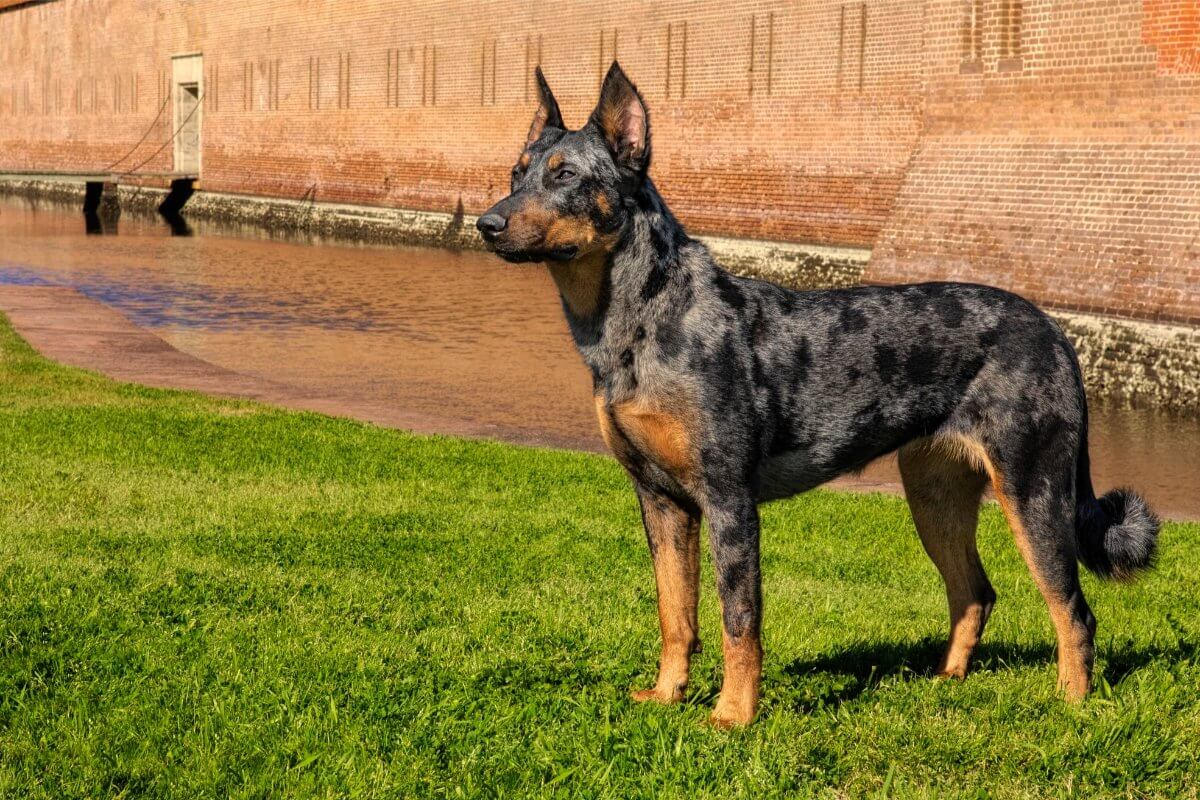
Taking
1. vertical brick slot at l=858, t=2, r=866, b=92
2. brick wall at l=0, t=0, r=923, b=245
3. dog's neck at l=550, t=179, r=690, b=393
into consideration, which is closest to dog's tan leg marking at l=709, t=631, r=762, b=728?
dog's neck at l=550, t=179, r=690, b=393

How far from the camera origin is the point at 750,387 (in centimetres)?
396

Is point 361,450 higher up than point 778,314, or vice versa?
point 778,314

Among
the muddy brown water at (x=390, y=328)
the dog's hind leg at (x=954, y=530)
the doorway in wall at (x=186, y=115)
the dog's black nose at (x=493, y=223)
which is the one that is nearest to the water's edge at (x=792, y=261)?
the muddy brown water at (x=390, y=328)

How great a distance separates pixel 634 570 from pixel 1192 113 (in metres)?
10.8

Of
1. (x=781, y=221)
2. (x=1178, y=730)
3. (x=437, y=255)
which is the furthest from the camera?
(x=437, y=255)

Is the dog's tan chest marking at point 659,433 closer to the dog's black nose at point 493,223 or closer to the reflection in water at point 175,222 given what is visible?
the dog's black nose at point 493,223

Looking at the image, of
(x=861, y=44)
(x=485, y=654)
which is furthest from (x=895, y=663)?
(x=861, y=44)

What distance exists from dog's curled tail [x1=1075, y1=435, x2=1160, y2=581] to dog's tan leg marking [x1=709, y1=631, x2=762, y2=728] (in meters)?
1.04

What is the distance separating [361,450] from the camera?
9.08 metres

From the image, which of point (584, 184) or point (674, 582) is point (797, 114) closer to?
point (674, 582)

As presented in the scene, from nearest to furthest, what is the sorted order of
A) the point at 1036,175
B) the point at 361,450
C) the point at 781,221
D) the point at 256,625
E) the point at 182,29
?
the point at 256,625 → the point at 361,450 → the point at 1036,175 → the point at 781,221 → the point at 182,29

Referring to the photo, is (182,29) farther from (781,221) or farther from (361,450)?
(361,450)

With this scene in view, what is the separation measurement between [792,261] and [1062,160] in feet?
22.1

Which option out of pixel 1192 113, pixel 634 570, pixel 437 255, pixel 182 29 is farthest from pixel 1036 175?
pixel 182 29
